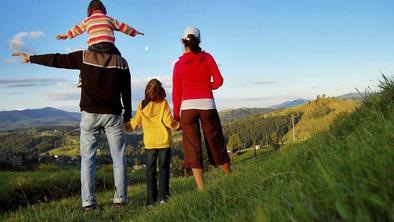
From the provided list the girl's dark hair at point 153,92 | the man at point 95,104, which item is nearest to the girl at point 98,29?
the man at point 95,104

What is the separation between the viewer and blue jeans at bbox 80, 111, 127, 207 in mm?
6301

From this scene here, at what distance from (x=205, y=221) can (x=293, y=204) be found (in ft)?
3.36

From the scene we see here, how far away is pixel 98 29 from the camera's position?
6480mm

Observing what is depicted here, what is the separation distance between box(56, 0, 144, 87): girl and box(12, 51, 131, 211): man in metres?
0.15

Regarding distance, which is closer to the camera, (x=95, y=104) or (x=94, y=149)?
(x=95, y=104)

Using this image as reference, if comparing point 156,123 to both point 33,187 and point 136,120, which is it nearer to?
point 136,120

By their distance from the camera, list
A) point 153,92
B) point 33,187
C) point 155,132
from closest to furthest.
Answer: point 155,132, point 153,92, point 33,187

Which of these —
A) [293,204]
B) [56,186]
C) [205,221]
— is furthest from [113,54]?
[56,186]

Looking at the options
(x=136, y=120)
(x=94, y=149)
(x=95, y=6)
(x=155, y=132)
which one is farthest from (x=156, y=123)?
(x=95, y=6)

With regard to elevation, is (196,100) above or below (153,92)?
below

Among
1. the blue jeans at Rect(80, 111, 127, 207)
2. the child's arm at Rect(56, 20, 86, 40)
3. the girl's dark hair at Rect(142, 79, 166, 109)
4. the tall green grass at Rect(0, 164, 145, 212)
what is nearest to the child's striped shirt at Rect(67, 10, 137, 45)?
the child's arm at Rect(56, 20, 86, 40)

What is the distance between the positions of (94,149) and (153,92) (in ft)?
5.41

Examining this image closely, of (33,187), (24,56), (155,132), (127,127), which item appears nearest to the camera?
(24,56)

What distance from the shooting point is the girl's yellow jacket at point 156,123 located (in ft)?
23.8
